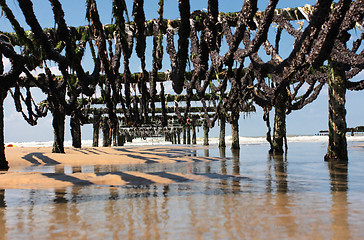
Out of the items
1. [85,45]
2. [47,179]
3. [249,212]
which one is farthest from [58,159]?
[249,212]

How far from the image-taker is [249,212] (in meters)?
2.77

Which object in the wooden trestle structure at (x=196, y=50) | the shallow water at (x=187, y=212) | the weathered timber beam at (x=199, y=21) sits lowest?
the shallow water at (x=187, y=212)

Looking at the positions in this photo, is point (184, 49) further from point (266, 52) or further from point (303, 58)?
point (266, 52)

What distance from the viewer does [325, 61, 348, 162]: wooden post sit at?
9055 millimetres

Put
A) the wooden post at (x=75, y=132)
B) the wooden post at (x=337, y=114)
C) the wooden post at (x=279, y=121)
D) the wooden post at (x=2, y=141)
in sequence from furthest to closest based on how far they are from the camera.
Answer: the wooden post at (x=75, y=132)
the wooden post at (x=279, y=121)
the wooden post at (x=337, y=114)
the wooden post at (x=2, y=141)

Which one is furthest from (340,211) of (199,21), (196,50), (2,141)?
(2,141)

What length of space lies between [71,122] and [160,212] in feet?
51.6

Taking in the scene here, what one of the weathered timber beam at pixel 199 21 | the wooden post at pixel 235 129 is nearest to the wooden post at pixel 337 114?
the weathered timber beam at pixel 199 21

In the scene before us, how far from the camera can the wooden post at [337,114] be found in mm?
9055

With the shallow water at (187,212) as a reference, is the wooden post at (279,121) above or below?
above

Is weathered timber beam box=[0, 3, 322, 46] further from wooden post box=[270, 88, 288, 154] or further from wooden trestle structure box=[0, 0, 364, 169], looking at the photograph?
wooden post box=[270, 88, 288, 154]

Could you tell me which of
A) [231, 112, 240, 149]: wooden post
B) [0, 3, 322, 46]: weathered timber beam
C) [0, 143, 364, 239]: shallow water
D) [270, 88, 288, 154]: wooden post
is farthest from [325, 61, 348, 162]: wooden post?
[231, 112, 240, 149]: wooden post

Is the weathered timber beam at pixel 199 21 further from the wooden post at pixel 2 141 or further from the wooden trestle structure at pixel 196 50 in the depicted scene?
the wooden post at pixel 2 141

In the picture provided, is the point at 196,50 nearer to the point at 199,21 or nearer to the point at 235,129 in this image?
the point at 199,21
